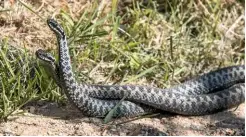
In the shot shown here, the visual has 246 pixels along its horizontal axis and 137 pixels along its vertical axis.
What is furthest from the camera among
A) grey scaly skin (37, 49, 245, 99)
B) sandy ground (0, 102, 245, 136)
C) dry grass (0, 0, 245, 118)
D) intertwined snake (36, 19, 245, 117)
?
dry grass (0, 0, 245, 118)

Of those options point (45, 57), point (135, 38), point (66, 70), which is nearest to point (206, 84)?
point (135, 38)

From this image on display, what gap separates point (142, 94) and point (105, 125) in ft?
2.49

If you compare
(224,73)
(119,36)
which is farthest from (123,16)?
(224,73)

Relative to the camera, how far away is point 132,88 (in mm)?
7656

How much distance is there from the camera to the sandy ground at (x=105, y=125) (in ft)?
22.6

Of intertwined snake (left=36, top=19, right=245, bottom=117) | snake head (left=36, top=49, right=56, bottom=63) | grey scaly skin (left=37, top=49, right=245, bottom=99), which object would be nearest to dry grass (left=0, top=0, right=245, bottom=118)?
grey scaly skin (left=37, top=49, right=245, bottom=99)

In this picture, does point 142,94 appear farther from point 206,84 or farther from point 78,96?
point 206,84

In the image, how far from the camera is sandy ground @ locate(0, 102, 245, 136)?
6.88m

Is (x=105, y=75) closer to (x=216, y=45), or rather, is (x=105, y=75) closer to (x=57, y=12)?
(x=57, y=12)

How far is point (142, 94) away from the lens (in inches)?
301

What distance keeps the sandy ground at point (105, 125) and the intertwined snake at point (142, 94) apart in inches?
4.8

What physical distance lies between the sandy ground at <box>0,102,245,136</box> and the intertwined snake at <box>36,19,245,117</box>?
12 cm

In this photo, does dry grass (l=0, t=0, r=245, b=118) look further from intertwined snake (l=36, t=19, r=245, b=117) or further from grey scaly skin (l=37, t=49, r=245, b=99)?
intertwined snake (l=36, t=19, r=245, b=117)

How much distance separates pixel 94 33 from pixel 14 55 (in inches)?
40.4
